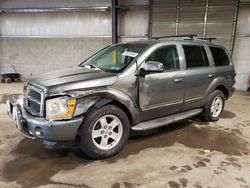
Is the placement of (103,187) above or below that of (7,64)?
below

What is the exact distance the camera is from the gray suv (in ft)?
8.01

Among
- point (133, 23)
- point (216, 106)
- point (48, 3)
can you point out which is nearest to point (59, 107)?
point (216, 106)

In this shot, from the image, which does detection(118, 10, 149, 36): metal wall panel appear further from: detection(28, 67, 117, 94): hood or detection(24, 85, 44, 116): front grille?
detection(24, 85, 44, 116): front grille

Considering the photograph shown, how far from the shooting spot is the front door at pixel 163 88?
9.89 ft

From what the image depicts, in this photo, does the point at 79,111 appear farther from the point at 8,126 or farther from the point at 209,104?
the point at 209,104

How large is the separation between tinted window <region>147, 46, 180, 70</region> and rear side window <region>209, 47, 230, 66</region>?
101cm

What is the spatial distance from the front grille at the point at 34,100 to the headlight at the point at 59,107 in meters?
0.11

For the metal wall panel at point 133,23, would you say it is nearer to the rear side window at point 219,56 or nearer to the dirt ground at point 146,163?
the rear side window at point 219,56

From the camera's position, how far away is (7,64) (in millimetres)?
9203

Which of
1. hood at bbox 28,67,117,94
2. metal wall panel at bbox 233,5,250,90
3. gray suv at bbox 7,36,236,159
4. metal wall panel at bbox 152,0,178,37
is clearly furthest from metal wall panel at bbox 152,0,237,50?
hood at bbox 28,67,117,94

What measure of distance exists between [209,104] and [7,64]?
842 centimetres

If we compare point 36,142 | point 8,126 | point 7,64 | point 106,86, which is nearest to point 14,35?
point 7,64

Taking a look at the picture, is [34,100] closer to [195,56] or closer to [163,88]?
[163,88]

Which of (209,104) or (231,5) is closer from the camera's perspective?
(209,104)
